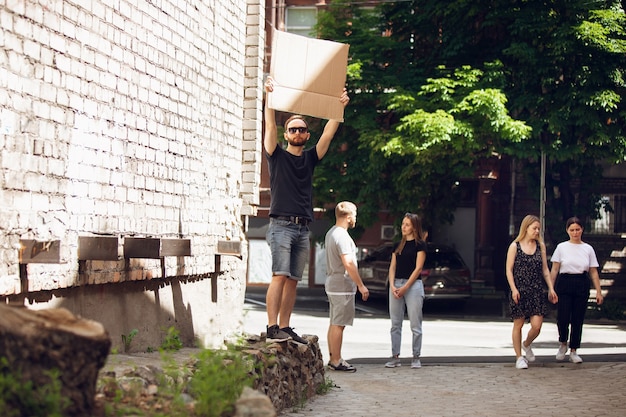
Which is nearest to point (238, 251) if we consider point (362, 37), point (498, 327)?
point (498, 327)

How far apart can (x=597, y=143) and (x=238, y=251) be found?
46.1 ft

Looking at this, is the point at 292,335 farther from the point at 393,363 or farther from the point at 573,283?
the point at 573,283

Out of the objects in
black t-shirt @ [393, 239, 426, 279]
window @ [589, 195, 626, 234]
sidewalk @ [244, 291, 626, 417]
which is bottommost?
sidewalk @ [244, 291, 626, 417]

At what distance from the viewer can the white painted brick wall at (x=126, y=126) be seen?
24.1 ft

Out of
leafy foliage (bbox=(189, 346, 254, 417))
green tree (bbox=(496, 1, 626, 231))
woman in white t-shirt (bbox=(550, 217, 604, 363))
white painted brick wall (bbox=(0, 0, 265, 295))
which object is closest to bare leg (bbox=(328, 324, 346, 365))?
white painted brick wall (bbox=(0, 0, 265, 295))

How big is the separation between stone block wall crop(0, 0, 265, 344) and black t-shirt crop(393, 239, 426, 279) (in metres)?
2.02

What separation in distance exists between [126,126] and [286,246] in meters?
1.83

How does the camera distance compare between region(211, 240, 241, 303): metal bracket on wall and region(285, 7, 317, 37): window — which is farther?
region(285, 7, 317, 37): window

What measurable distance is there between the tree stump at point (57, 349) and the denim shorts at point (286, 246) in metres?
4.62

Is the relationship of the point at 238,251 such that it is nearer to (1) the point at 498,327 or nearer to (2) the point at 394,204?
(1) the point at 498,327

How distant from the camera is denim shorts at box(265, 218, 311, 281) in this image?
972 cm

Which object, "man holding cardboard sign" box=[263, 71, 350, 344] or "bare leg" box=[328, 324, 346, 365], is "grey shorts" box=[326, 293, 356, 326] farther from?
"man holding cardboard sign" box=[263, 71, 350, 344]

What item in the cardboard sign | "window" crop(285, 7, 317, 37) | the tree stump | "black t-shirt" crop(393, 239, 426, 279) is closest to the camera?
the tree stump

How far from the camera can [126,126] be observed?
915 centimetres
